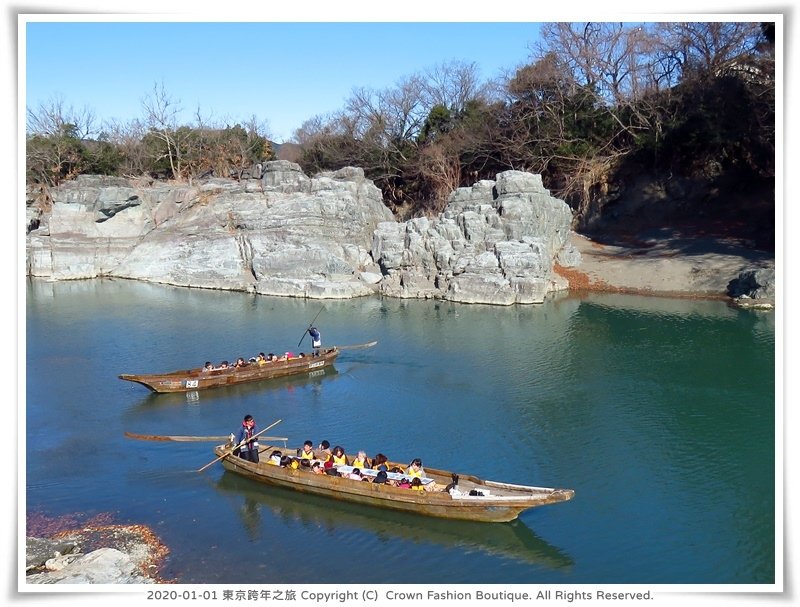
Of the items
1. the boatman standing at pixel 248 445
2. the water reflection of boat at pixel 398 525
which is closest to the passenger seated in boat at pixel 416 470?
the water reflection of boat at pixel 398 525

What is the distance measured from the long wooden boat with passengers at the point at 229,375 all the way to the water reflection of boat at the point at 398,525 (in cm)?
768

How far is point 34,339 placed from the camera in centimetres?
3303

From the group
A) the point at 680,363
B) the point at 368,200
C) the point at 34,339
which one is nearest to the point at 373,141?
the point at 368,200

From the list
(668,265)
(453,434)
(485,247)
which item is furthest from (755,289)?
(453,434)

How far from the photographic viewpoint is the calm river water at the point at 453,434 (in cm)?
1497

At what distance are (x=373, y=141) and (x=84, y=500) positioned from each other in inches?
1910

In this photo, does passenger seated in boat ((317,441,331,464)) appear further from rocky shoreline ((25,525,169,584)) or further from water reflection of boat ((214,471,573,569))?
rocky shoreline ((25,525,169,584))

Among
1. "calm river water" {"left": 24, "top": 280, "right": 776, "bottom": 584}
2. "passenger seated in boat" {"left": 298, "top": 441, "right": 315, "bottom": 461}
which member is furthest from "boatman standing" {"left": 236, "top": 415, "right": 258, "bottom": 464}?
"passenger seated in boat" {"left": 298, "top": 441, "right": 315, "bottom": 461}

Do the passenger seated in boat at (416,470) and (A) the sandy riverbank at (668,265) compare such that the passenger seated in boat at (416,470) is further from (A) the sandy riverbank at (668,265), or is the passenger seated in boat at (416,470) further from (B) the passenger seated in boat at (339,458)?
(A) the sandy riverbank at (668,265)

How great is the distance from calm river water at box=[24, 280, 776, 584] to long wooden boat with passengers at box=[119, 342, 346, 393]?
0.44 m

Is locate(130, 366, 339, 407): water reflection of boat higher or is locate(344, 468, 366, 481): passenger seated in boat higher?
locate(130, 366, 339, 407): water reflection of boat

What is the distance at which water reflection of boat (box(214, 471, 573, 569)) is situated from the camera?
15203 mm

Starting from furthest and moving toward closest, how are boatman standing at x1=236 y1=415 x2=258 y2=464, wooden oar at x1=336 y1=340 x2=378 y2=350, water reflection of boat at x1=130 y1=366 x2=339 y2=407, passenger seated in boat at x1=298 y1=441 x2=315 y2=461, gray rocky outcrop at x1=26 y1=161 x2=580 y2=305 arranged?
gray rocky outcrop at x1=26 y1=161 x2=580 y2=305
wooden oar at x1=336 y1=340 x2=378 y2=350
water reflection of boat at x1=130 y1=366 x2=339 y2=407
boatman standing at x1=236 y1=415 x2=258 y2=464
passenger seated in boat at x1=298 y1=441 x2=315 y2=461

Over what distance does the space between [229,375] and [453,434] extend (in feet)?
29.7
